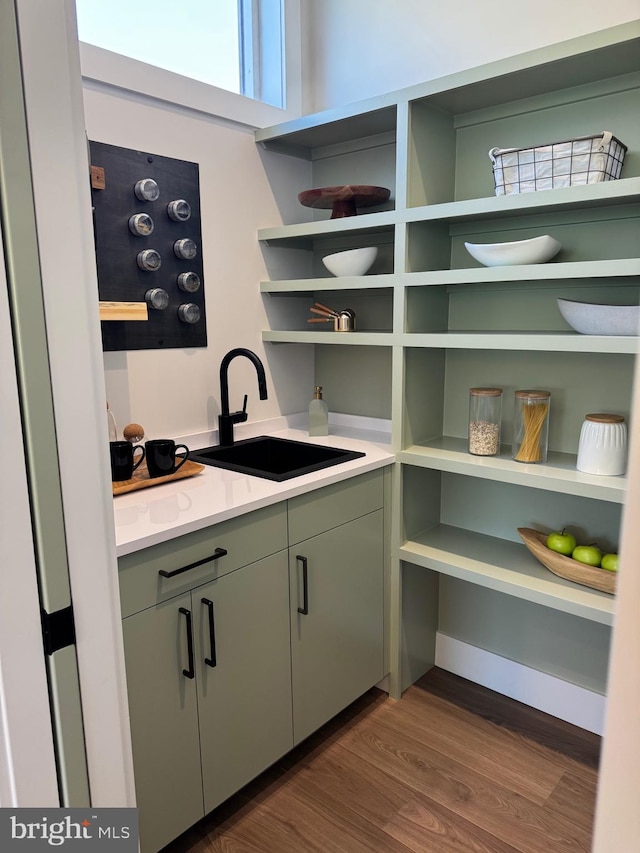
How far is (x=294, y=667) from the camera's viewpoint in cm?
189

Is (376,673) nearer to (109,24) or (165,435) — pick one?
(165,435)

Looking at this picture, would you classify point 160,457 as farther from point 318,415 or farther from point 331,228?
point 331,228

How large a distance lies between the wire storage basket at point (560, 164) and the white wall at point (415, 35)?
0.48m

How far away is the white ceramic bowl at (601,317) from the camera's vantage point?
5.44 feet

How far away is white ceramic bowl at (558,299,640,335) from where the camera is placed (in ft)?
5.44

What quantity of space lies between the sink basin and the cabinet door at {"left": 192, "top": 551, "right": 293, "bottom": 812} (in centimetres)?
49

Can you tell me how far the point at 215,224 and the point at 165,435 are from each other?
797 mm

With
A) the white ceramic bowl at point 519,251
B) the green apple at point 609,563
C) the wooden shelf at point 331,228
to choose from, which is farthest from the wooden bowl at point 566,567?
the wooden shelf at point 331,228

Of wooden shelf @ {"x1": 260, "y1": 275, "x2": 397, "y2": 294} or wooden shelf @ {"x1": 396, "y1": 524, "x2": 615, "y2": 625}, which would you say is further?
wooden shelf @ {"x1": 260, "y1": 275, "x2": 397, "y2": 294}

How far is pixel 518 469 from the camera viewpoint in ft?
6.23

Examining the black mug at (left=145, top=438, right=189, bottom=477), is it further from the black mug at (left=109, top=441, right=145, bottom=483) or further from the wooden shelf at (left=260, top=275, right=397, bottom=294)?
the wooden shelf at (left=260, top=275, right=397, bottom=294)

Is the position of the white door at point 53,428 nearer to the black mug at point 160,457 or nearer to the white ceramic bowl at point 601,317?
the black mug at point 160,457

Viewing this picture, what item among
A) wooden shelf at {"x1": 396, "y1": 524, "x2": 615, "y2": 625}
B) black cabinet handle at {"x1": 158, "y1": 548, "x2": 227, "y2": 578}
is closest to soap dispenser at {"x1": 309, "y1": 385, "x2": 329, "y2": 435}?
wooden shelf at {"x1": 396, "y1": 524, "x2": 615, "y2": 625}

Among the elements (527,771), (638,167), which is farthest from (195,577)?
(638,167)
